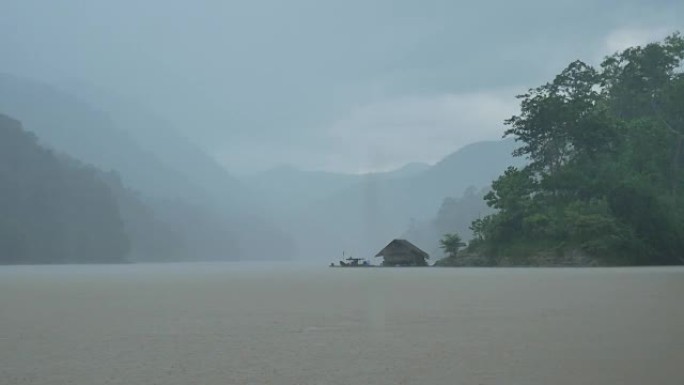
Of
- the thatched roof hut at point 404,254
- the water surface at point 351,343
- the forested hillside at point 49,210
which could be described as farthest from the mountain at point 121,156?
the water surface at point 351,343

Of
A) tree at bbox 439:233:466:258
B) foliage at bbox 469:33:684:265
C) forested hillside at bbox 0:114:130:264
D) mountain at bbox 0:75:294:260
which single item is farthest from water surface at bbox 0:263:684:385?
mountain at bbox 0:75:294:260

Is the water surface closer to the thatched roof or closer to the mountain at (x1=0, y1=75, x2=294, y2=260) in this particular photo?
the thatched roof

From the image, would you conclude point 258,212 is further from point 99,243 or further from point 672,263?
point 672,263

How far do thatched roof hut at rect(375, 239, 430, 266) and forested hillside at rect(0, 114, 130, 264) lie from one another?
4483cm

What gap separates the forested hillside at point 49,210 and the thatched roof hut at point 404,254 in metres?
44.8

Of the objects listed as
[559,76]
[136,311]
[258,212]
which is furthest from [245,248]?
[136,311]

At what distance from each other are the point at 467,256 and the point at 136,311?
3384 cm

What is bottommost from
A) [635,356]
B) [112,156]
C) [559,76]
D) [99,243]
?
[635,356]

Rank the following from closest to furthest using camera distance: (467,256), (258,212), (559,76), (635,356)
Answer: (635,356), (467,256), (559,76), (258,212)

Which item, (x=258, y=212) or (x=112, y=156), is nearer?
(x=112, y=156)

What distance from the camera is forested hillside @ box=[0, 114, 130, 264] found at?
74250mm

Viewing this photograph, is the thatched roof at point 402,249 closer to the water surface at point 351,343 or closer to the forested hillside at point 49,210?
the water surface at point 351,343

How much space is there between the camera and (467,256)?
4122cm

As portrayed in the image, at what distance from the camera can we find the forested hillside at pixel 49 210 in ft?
244
